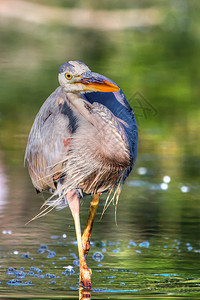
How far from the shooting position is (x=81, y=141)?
233 inches

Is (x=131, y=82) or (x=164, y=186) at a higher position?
(x=131, y=82)

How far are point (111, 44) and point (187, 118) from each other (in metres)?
8.50

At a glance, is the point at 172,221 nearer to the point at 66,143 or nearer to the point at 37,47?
the point at 66,143

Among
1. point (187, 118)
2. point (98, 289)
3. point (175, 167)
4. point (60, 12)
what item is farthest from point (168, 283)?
point (60, 12)

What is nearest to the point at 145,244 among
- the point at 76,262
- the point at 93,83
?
the point at 76,262

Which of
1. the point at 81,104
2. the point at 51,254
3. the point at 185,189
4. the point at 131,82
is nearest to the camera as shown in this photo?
the point at 81,104

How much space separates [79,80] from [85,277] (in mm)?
1328

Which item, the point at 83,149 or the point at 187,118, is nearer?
the point at 83,149

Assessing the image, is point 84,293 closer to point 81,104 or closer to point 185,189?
point 81,104

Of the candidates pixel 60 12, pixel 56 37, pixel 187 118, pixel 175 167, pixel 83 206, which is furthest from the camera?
pixel 60 12

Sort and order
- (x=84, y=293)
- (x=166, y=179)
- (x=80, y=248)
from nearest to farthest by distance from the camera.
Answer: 1. (x=84, y=293)
2. (x=80, y=248)
3. (x=166, y=179)

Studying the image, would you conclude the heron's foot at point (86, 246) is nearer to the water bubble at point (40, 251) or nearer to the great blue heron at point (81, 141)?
the great blue heron at point (81, 141)

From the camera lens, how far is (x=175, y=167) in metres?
9.70

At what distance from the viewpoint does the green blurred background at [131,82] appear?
7969 millimetres
